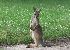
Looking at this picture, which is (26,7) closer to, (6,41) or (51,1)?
(51,1)

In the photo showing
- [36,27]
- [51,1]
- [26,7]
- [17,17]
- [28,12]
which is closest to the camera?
[36,27]

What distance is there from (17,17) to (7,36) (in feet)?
12.5

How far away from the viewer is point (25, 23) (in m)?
17.1

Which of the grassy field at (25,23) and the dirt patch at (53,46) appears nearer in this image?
the dirt patch at (53,46)

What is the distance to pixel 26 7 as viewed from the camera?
76.1ft

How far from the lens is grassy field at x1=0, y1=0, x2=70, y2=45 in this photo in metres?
14.9

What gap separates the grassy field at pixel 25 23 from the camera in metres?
14.9

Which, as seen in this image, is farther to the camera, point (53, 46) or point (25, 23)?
point (25, 23)

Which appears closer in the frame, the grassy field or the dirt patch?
the dirt patch

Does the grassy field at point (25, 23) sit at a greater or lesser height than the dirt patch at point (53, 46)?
greater

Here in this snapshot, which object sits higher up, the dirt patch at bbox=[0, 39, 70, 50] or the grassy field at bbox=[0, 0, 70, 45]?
the grassy field at bbox=[0, 0, 70, 45]

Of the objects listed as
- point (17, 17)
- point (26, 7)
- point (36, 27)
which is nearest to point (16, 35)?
point (36, 27)

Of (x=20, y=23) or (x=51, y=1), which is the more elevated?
(x=51, y=1)

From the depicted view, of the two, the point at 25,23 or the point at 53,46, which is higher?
the point at 25,23
